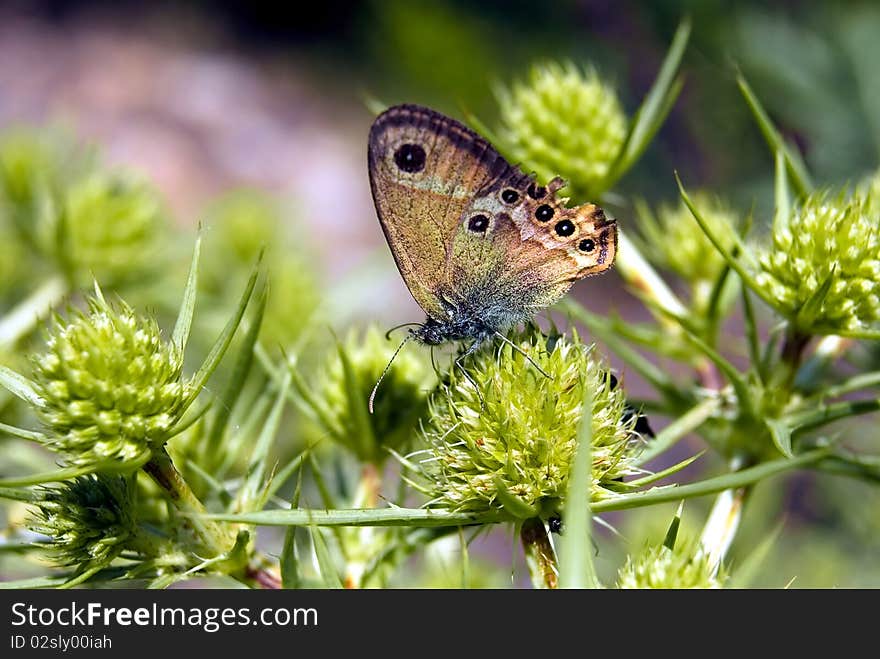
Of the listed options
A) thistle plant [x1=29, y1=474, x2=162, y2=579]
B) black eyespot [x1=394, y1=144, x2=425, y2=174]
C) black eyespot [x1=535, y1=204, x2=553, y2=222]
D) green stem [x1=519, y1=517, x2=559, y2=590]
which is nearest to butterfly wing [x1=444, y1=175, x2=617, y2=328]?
black eyespot [x1=535, y1=204, x2=553, y2=222]

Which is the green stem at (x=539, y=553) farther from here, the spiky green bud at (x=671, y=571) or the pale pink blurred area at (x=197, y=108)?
the pale pink blurred area at (x=197, y=108)

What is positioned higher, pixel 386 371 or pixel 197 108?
pixel 197 108

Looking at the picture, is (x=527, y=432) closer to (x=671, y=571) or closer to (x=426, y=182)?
(x=671, y=571)

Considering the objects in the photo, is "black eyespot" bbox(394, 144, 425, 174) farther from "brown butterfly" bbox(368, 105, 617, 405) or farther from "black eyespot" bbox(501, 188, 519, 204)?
"black eyespot" bbox(501, 188, 519, 204)

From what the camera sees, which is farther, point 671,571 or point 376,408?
point 376,408

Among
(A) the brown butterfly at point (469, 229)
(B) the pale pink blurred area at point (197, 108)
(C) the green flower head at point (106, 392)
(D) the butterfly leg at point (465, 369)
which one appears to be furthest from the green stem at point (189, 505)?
(B) the pale pink blurred area at point (197, 108)

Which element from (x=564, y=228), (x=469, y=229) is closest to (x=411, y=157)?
(x=469, y=229)
